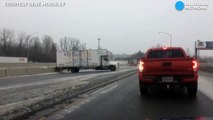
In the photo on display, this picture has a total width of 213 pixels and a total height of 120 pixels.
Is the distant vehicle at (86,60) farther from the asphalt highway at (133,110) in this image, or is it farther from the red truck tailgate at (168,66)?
the asphalt highway at (133,110)

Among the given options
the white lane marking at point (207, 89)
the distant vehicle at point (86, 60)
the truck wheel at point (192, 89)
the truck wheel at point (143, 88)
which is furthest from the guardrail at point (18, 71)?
the truck wheel at point (192, 89)

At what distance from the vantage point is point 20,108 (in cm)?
1031

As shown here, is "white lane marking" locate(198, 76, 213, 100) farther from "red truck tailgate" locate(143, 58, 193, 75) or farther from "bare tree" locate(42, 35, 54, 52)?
"bare tree" locate(42, 35, 54, 52)

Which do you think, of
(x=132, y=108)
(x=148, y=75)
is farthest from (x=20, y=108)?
(x=148, y=75)

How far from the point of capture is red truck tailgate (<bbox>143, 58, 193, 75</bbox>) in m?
12.9

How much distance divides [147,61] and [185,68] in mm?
1387

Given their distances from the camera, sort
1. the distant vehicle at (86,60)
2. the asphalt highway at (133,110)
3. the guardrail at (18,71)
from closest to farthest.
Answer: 1. the asphalt highway at (133,110)
2. the guardrail at (18,71)
3. the distant vehicle at (86,60)

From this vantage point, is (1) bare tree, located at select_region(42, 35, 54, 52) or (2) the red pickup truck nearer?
(2) the red pickup truck

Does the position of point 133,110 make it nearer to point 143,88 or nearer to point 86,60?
point 143,88

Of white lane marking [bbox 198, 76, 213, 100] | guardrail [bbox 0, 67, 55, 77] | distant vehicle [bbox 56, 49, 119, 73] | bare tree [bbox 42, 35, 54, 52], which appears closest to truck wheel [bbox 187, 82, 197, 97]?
white lane marking [bbox 198, 76, 213, 100]

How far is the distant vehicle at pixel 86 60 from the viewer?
5338 cm

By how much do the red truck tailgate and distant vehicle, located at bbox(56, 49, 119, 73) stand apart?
40.0 meters

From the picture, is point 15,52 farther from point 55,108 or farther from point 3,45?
point 55,108

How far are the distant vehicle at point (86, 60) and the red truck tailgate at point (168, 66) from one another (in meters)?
40.0
